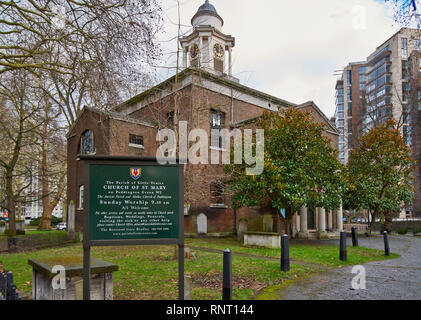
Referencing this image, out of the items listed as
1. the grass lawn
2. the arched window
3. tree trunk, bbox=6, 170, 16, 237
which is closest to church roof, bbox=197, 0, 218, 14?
the arched window

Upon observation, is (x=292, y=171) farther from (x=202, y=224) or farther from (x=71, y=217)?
(x=71, y=217)

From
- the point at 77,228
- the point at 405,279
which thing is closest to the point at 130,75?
the point at 405,279

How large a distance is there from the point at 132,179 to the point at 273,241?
1091cm

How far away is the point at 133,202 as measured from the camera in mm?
5367

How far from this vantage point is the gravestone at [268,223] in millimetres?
18500

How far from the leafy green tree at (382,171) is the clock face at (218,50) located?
564 inches

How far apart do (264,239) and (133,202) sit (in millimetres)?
11066

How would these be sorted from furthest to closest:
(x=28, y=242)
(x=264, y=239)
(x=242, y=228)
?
(x=28, y=242) < (x=242, y=228) < (x=264, y=239)

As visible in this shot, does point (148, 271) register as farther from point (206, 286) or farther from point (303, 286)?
point (303, 286)

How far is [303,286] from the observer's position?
8.05 meters

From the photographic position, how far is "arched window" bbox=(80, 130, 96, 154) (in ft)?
82.8

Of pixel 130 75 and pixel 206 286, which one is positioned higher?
pixel 130 75

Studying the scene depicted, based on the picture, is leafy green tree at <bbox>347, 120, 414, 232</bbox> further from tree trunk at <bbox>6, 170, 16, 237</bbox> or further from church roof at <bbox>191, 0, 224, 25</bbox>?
tree trunk at <bbox>6, 170, 16, 237</bbox>

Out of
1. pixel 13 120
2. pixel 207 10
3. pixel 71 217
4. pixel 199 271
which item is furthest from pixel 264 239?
pixel 207 10
